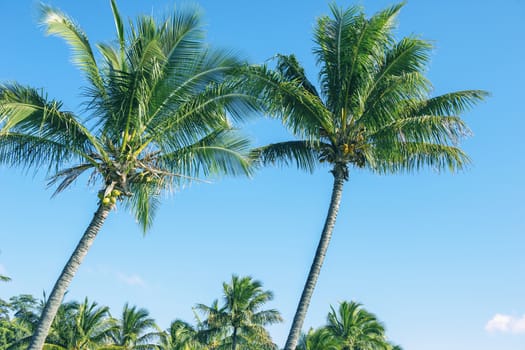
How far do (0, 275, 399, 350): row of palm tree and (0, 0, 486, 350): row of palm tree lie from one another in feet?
63.1

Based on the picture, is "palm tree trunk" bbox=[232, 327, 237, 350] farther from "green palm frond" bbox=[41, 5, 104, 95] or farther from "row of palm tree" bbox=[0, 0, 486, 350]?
"green palm frond" bbox=[41, 5, 104, 95]

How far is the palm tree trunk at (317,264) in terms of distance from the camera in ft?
42.3

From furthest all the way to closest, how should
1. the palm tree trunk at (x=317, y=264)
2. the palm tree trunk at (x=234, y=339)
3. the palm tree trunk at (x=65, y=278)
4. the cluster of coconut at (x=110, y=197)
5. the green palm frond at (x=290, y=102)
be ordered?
the palm tree trunk at (x=234, y=339)
the green palm frond at (x=290, y=102)
the palm tree trunk at (x=317, y=264)
the cluster of coconut at (x=110, y=197)
the palm tree trunk at (x=65, y=278)

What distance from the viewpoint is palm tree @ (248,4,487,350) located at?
45.9ft

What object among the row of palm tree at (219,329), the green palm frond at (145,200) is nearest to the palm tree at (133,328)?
the row of palm tree at (219,329)

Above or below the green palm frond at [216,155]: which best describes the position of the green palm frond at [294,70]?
above

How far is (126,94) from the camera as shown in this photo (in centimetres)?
1280

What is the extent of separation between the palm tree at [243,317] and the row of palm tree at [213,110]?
2266 cm

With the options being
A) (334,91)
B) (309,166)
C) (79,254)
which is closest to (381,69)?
(334,91)

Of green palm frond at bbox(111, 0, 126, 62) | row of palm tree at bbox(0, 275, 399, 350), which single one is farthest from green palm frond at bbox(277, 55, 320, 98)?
row of palm tree at bbox(0, 275, 399, 350)

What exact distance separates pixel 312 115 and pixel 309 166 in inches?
91.0

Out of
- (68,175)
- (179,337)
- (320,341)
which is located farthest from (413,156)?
(179,337)

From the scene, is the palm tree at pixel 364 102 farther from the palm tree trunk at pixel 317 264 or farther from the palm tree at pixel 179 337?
the palm tree at pixel 179 337

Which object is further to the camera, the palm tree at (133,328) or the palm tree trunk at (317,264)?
the palm tree at (133,328)
